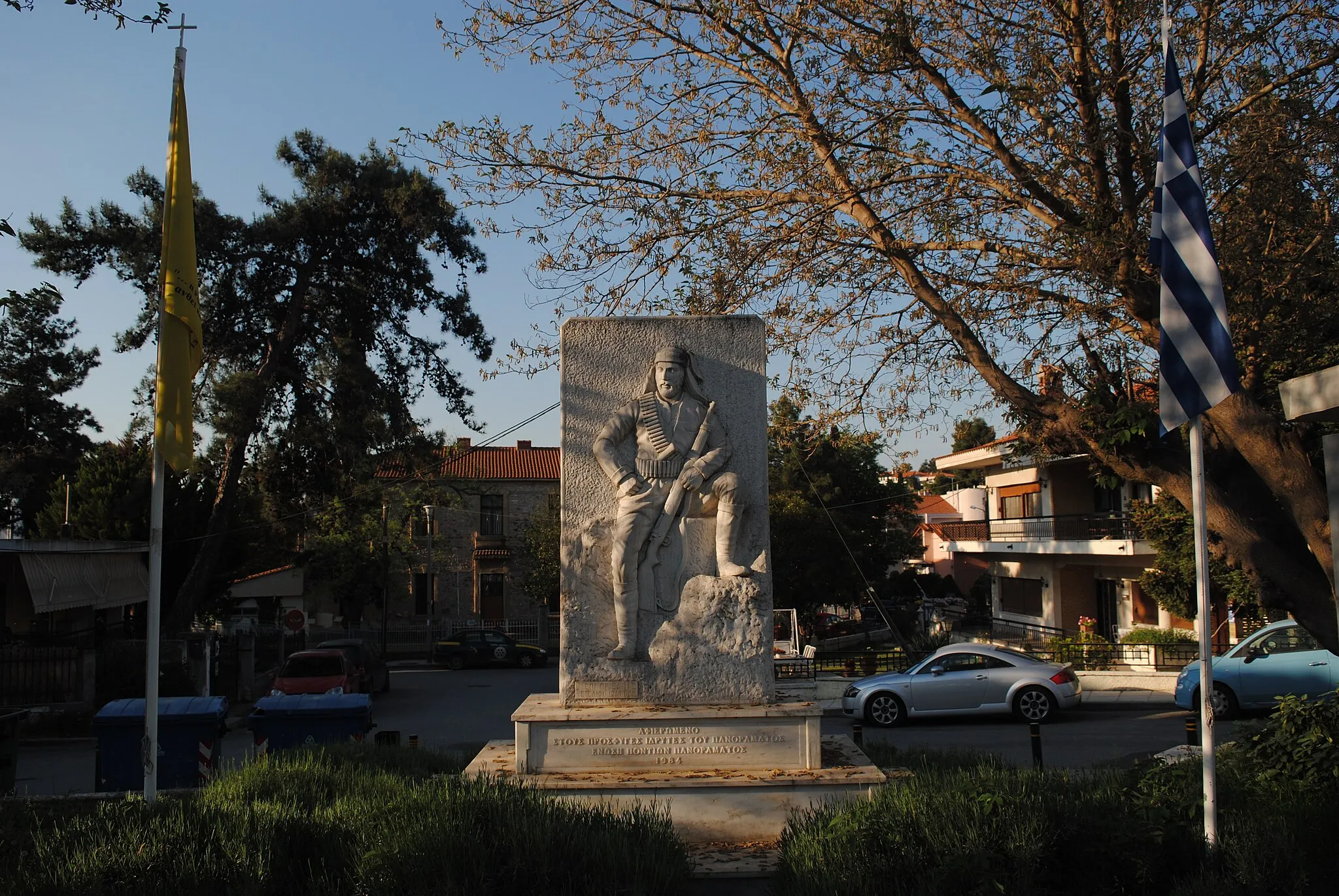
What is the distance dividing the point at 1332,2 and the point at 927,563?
50.4 metres

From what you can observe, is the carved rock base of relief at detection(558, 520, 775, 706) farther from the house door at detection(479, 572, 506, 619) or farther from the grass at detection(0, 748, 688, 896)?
the house door at detection(479, 572, 506, 619)

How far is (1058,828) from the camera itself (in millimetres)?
5113

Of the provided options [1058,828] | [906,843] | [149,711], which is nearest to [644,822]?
[906,843]

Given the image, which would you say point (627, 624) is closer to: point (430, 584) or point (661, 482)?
point (661, 482)

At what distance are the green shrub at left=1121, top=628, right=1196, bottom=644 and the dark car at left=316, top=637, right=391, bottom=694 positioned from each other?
16070mm

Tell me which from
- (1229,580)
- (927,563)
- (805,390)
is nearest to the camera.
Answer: (805,390)

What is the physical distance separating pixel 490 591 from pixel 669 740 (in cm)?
4043

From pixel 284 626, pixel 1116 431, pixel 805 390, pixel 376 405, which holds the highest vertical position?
pixel 376 405

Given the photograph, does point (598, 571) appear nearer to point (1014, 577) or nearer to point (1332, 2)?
point (1332, 2)

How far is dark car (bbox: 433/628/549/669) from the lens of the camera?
112 ft

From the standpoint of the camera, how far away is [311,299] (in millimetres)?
24344

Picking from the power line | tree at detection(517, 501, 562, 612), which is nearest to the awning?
the power line

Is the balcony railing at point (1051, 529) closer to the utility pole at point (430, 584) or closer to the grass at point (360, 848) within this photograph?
the grass at point (360, 848)

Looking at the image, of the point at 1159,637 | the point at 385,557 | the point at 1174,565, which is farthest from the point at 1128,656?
the point at 385,557
